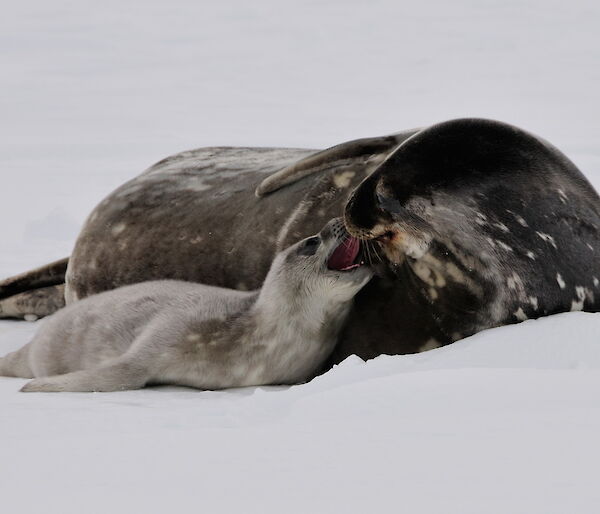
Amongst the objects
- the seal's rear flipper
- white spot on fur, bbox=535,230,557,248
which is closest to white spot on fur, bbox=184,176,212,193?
the seal's rear flipper

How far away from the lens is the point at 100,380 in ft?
12.0

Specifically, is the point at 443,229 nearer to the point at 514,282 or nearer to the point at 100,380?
the point at 514,282

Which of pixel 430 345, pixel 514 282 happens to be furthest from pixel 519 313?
pixel 430 345

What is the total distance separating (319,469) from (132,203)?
3.12 metres

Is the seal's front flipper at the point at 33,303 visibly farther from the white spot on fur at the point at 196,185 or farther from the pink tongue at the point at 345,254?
the pink tongue at the point at 345,254

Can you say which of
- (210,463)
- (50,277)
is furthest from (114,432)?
(50,277)

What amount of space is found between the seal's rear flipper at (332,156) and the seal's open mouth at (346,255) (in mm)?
462

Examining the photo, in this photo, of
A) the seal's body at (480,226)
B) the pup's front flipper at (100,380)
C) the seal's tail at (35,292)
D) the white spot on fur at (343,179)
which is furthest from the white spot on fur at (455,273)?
the seal's tail at (35,292)

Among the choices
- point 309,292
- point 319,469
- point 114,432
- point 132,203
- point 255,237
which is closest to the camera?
point 319,469

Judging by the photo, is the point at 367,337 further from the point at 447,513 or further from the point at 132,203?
the point at 447,513

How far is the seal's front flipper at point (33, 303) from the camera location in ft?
19.5

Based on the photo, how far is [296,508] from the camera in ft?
6.43

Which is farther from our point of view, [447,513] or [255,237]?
[255,237]

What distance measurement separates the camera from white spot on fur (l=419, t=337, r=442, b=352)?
377 centimetres
